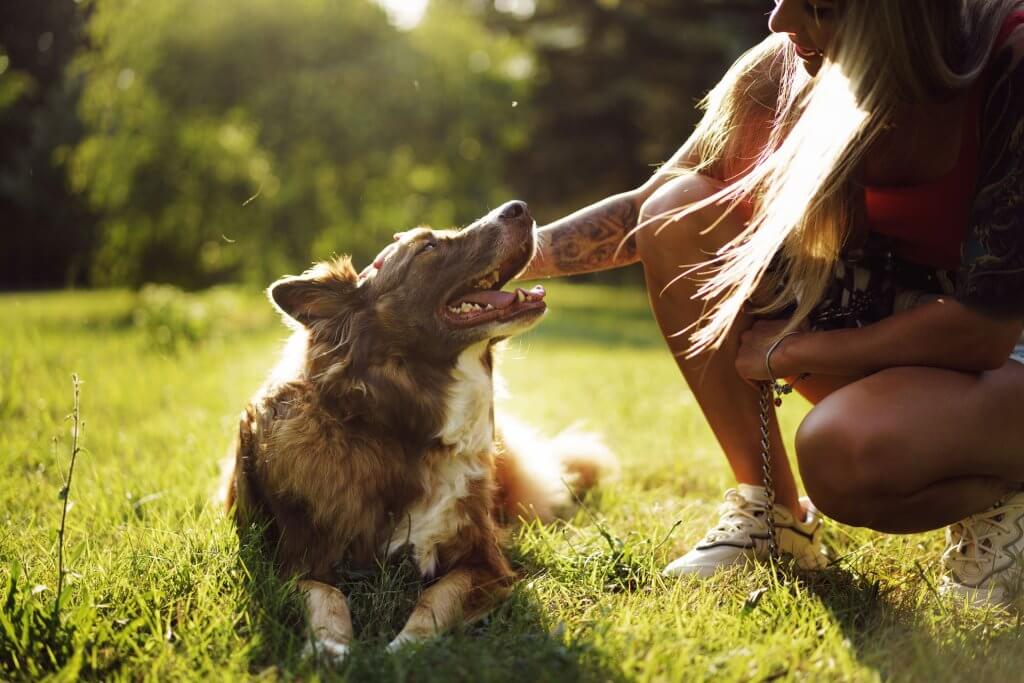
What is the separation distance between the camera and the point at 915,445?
2131mm

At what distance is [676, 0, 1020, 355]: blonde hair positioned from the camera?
2000mm

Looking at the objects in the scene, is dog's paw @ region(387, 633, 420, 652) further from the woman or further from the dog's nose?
the dog's nose

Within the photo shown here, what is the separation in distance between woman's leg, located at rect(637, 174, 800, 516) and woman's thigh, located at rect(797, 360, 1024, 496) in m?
0.54

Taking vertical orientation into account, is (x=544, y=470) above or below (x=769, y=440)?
below

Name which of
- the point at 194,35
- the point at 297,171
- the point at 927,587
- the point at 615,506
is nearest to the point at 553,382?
the point at 615,506

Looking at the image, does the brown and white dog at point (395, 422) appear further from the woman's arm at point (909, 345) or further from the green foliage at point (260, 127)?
the green foliage at point (260, 127)

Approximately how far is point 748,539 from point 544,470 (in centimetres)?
88

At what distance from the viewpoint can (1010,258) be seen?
2.00 meters

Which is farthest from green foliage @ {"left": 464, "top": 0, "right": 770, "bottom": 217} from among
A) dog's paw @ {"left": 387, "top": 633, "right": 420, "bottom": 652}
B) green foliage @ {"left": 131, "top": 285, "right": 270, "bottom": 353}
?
dog's paw @ {"left": 387, "top": 633, "right": 420, "bottom": 652}

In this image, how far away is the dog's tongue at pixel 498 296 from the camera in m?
2.74

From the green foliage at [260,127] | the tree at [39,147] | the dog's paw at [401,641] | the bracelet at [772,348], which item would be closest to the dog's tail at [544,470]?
the dog's paw at [401,641]

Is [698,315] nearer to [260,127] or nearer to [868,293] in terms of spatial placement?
[868,293]

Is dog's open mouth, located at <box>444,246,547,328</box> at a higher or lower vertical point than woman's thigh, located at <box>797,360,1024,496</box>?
higher

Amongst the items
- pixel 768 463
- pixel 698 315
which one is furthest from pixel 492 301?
pixel 768 463
